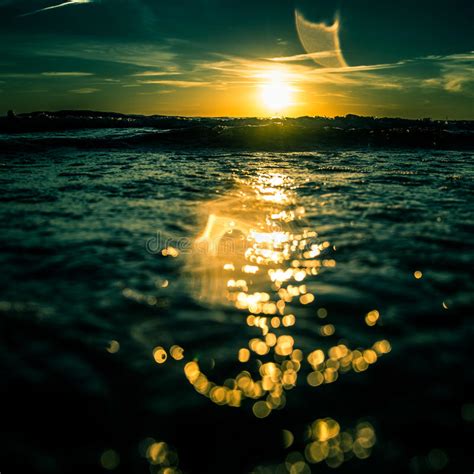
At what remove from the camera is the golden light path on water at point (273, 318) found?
5.64 feet

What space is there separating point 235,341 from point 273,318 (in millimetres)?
372

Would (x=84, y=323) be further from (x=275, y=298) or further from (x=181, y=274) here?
(x=275, y=298)

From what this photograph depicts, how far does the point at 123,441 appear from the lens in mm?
1683

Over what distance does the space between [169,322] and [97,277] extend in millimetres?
963

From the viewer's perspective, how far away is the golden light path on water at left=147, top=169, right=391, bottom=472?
5.64 ft

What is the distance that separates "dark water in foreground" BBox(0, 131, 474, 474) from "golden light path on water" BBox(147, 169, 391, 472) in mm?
11

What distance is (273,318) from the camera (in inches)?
104

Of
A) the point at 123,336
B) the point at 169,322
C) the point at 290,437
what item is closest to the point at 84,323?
the point at 123,336

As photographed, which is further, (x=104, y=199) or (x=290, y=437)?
(x=104, y=199)

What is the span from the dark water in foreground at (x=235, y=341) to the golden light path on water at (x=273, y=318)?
11 millimetres

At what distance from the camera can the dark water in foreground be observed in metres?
1.66

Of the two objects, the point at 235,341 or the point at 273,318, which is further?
the point at 273,318

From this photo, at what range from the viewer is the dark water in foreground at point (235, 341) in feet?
5.44

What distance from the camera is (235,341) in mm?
2367
